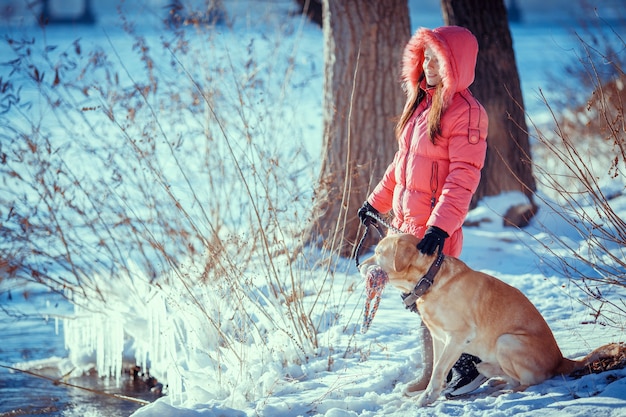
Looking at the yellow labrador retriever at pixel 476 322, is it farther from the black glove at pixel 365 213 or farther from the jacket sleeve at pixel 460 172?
the black glove at pixel 365 213

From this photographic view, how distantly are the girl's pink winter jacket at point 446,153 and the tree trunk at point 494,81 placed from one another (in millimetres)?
3625

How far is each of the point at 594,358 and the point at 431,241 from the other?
1.10 m

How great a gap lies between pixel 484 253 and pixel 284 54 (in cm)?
307

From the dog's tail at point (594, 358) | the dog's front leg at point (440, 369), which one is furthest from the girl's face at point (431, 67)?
the dog's tail at point (594, 358)

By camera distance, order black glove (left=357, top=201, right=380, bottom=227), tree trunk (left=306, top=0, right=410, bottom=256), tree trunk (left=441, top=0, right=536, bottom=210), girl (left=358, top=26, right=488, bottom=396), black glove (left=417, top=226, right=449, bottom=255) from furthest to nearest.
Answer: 1. tree trunk (left=441, top=0, right=536, bottom=210)
2. tree trunk (left=306, top=0, right=410, bottom=256)
3. black glove (left=357, top=201, right=380, bottom=227)
4. girl (left=358, top=26, right=488, bottom=396)
5. black glove (left=417, top=226, right=449, bottom=255)

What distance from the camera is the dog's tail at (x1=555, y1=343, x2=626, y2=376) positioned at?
3436 mm

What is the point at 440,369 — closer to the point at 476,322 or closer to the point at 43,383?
the point at 476,322

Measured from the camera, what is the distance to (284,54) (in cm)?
736

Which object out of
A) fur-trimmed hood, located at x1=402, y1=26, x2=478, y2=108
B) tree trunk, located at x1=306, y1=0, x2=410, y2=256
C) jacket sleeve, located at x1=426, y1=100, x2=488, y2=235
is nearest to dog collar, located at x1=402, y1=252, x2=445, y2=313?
jacket sleeve, located at x1=426, y1=100, x2=488, y2=235

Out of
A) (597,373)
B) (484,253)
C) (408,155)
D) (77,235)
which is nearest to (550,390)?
(597,373)

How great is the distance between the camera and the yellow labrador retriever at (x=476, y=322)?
10.9 ft

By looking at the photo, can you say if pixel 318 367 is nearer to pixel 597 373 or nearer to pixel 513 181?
pixel 597 373

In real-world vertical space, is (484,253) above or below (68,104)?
below

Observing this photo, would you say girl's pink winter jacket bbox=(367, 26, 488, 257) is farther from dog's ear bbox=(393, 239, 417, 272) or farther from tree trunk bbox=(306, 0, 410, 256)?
tree trunk bbox=(306, 0, 410, 256)
